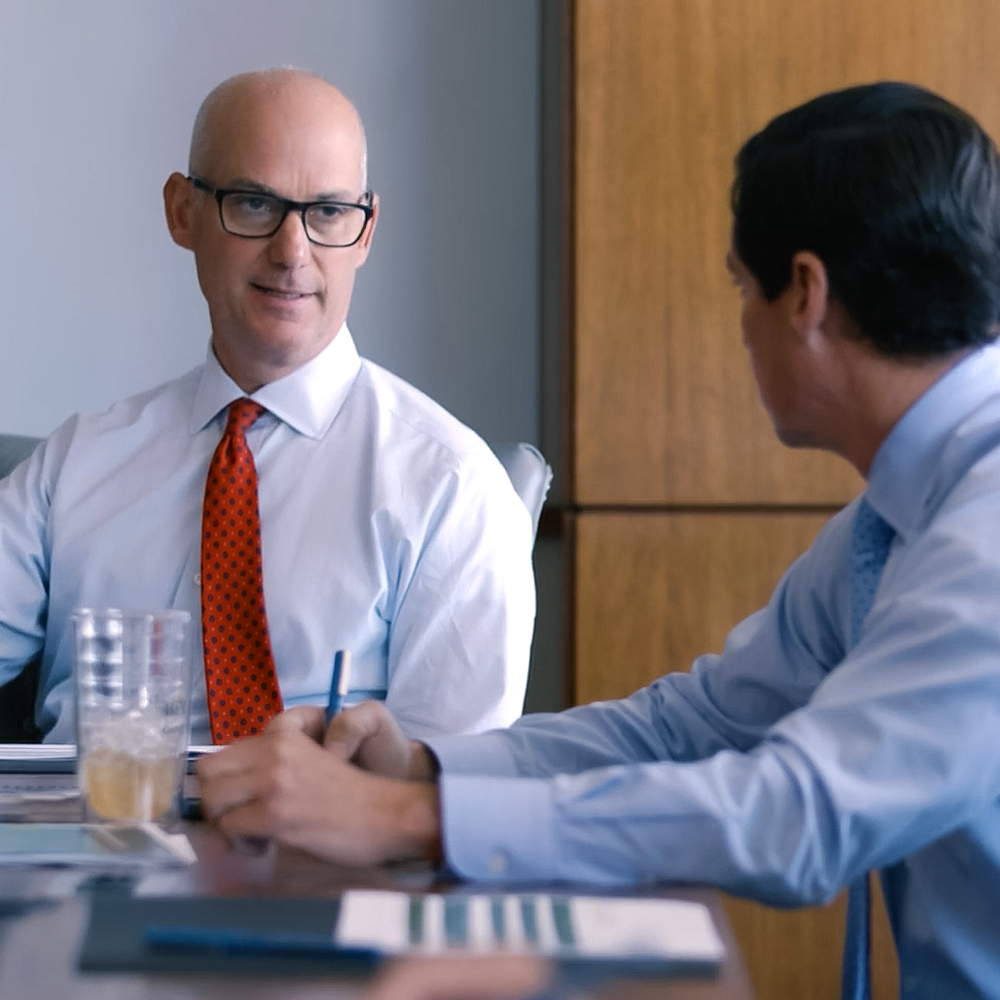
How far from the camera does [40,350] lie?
274cm

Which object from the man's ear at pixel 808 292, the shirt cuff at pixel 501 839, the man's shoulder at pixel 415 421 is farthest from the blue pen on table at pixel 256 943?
the man's shoulder at pixel 415 421

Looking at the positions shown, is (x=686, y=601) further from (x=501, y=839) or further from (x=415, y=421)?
(x=501, y=839)

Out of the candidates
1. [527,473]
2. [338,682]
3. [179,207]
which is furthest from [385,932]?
[179,207]

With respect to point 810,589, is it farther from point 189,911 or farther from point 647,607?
point 647,607

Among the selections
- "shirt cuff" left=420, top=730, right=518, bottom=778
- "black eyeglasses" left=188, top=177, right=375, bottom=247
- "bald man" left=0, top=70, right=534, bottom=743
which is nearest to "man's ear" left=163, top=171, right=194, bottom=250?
"bald man" left=0, top=70, right=534, bottom=743

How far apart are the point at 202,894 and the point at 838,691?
1.38 ft

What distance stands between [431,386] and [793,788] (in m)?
2.07

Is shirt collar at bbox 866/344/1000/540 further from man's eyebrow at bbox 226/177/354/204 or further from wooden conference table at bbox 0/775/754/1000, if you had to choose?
man's eyebrow at bbox 226/177/354/204

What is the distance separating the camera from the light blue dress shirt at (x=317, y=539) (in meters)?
1.66

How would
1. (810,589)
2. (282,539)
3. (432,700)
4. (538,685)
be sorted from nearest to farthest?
(810,589) → (432,700) → (282,539) → (538,685)

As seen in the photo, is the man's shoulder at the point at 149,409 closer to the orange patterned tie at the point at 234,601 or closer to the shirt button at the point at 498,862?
the orange patterned tie at the point at 234,601

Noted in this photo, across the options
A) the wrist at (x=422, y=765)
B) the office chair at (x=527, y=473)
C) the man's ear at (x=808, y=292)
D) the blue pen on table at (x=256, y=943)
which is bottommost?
the wrist at (x=422, y=765)

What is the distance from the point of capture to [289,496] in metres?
1.75

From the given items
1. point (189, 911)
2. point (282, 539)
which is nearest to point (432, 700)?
point (282, 539)
